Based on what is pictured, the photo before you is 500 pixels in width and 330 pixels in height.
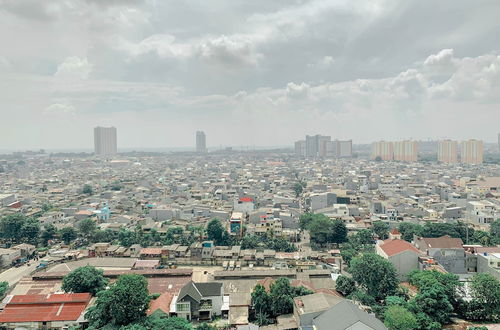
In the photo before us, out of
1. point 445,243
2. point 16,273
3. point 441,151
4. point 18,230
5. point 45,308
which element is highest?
point 441,151

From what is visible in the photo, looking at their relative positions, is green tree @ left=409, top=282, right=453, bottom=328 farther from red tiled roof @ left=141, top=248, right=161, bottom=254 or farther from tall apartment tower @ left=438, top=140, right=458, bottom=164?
tall apartment tower @ left=438, top=140, right=458, bottom=164

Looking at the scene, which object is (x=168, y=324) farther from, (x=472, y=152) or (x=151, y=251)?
(x=472, y=152)

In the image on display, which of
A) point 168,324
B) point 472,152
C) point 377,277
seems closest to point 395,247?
point 377,277

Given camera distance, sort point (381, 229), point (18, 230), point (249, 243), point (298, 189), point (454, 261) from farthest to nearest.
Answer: point (298, 189) < point (381, 229) < point (18, 230) < point (249, 243) < point (454, 261)

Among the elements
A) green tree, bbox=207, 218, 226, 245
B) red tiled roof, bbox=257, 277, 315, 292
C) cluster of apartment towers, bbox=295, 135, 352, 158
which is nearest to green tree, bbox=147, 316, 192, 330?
red tiled roof, bbox=257, 277, 315, 292

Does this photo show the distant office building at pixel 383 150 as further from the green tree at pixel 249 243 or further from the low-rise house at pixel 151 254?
the low-rise house at pixel 151 254

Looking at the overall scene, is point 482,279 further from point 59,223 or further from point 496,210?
point 59,223
